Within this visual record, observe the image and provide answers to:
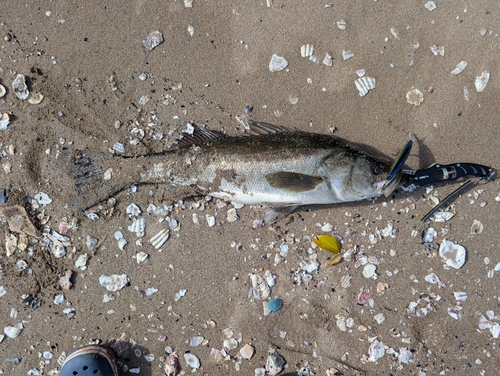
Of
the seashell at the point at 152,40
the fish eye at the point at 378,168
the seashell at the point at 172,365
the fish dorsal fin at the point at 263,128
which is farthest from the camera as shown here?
the seashell at the point at 152,40

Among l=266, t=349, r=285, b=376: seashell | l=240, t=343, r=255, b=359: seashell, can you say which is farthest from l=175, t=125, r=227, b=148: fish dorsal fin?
l=266, t=349, r=285, b=376: seashell

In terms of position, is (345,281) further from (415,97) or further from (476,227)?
(415,97)

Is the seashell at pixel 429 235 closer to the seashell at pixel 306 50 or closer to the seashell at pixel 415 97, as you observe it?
the seashell at pixel 415 97

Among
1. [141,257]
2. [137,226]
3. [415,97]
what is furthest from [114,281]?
[415,97]

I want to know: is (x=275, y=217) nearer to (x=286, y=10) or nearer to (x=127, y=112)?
(x=127, y=112)

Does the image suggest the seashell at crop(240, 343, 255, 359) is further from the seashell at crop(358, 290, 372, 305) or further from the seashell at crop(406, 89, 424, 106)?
the seashell at crop(406, 89, 424, 106)

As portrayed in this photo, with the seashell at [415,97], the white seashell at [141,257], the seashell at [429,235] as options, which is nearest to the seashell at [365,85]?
the seashell at [415,97]
